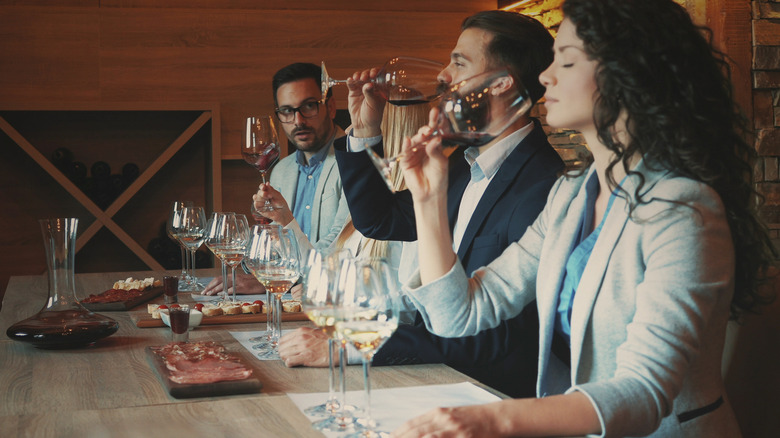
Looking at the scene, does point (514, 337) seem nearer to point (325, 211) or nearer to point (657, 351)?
point (657, 351)

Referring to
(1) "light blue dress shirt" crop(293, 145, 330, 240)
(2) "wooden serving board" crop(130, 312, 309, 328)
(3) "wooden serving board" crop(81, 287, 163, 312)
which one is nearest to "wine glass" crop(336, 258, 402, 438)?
(2) "wooden serving board" crop(130, 312, 309, 328)

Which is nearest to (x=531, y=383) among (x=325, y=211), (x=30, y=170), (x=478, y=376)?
(x=478, y=376)

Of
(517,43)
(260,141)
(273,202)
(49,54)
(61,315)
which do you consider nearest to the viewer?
(61,315)

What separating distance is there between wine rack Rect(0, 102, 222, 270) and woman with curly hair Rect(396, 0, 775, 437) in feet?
10.2

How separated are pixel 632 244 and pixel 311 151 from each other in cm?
258

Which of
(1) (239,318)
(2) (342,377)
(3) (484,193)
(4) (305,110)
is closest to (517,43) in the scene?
(3) (484,193)

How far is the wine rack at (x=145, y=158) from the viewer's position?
419 cm

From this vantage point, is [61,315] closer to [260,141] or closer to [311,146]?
[260,141]

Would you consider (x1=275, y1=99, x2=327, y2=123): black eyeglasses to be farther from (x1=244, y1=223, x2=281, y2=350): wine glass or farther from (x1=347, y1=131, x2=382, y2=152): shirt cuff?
(x1=244, y1=223, x2=281, y2=350): wine glass

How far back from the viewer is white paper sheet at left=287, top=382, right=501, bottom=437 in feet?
3.86

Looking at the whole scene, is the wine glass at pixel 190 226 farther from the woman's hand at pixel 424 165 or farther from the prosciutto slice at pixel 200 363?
the woman's hand at pixel 424 165

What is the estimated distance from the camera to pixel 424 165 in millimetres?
1422

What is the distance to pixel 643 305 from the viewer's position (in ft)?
3.79

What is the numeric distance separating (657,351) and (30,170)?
400 cm
